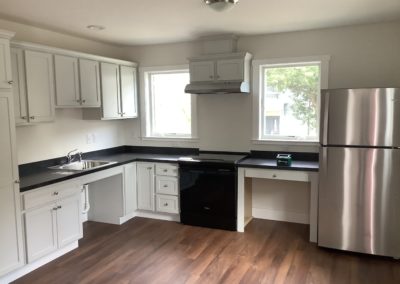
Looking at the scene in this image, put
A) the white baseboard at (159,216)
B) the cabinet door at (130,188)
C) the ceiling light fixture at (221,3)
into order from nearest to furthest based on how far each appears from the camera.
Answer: the ceiling light fixture at (221,3)
the cabinet door at (130,188)
the white baseboard at (159,216)

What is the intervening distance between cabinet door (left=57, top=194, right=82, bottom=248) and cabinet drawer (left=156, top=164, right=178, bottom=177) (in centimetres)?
115

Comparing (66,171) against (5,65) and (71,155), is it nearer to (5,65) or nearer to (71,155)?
(71,155)

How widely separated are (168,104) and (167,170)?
1.11 metres

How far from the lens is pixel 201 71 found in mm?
4348

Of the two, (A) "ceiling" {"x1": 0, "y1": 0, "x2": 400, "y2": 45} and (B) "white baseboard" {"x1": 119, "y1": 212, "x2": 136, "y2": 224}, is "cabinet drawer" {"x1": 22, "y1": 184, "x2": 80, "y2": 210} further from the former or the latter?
(A) "ceiling" {"x1": 0, "y1": 0, "x2": 400, "y2": 45}

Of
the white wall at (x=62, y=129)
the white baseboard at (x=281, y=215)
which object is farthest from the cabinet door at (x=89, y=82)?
the white baseboard at (x=281, y=215)

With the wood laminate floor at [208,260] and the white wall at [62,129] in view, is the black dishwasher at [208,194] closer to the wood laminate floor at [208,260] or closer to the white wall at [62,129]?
the wood laminate floor at [208,260]

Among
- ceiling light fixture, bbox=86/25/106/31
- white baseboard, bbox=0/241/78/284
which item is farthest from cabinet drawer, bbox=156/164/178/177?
ceiling light fixture, bbox=86/25/106/31

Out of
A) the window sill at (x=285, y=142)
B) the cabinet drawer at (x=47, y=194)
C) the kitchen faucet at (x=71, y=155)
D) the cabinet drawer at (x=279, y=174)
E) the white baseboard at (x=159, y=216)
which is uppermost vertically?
the window sill at (x=285, y=142)

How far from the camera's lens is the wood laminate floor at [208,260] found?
3.08 meters

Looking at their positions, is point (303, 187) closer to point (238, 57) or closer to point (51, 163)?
point (238, 57)

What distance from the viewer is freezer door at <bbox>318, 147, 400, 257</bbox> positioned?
323 centimetres

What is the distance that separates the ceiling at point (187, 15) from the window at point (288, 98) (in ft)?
1.54

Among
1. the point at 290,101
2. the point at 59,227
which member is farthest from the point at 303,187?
the point at 59,227
